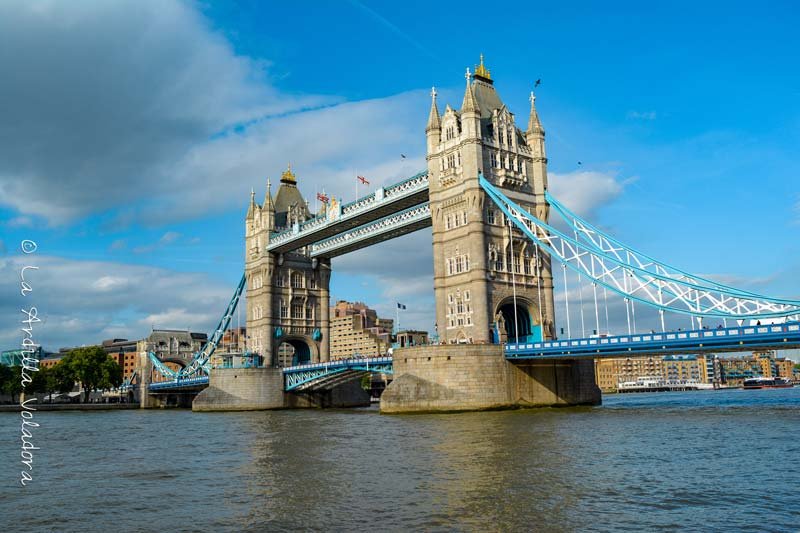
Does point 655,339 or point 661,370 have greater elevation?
point 655,339

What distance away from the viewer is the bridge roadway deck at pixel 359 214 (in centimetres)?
6347

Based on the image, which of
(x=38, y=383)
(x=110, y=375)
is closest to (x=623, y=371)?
(x=110, y=375)

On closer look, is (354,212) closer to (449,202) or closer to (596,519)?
(449,202)

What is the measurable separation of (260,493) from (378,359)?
3954 cm

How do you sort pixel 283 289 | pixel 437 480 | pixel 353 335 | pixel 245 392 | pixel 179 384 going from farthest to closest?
pixel 353 335 < pixel 179 384 < pixel 283 289 < pixel 245 392 < pixel 437 480

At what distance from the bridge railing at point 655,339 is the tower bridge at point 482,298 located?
0.23 ft

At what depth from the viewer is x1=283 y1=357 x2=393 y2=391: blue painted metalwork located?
60.1 meters

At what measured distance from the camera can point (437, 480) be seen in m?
20.8

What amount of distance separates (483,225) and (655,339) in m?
→ 16.9

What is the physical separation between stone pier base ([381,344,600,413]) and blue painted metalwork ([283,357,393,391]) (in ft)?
24.2

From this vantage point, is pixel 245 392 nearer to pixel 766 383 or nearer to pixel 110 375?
pixel 110 375

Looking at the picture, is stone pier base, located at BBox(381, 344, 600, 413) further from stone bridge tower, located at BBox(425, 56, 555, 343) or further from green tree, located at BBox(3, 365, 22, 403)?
green tree, located at BBox(3, 365, 22, 403)

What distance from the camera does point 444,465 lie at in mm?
23641

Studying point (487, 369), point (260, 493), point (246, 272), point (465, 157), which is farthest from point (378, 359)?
point (260, 493)
